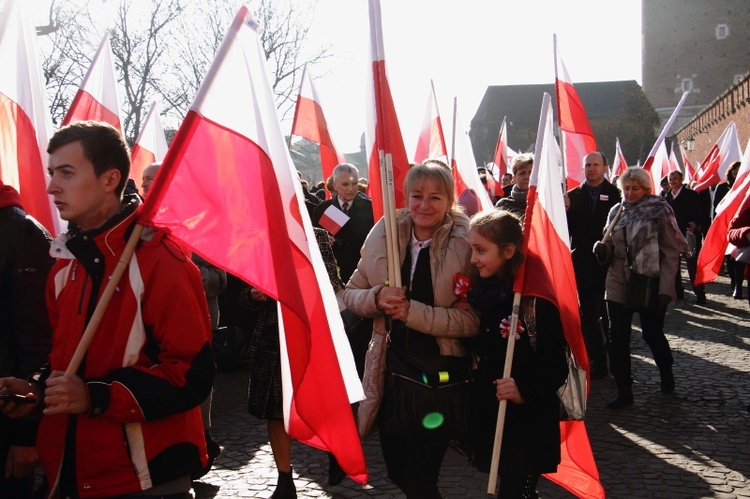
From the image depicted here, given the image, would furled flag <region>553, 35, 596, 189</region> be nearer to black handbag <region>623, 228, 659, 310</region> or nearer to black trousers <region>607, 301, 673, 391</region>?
black handbag <region>623, 228, 659, 310</region>

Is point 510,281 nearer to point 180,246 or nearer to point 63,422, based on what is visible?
point 180,246

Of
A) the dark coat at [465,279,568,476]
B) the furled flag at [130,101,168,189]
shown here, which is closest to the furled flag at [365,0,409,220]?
the dark coat at [465,279,568,476]

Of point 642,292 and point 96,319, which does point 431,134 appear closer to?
point 642,292

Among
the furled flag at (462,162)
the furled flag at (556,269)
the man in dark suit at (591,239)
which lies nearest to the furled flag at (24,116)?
the furled flag at (556,269)

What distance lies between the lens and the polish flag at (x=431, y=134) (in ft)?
29.6

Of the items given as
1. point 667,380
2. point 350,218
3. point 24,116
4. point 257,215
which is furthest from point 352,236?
point 257,215

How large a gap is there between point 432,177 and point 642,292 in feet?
11.2

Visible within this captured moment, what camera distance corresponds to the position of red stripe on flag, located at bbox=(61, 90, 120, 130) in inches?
229

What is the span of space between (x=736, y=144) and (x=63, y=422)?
1418cm

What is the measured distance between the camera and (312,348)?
2.70 meters

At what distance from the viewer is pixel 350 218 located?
23.3 ft

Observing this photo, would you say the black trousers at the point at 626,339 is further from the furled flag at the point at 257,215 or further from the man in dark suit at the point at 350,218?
the furled flag at the point at 257,215

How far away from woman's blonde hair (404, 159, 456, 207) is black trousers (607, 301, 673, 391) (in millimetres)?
3239

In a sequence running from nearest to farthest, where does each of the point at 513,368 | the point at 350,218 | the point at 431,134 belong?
the point at 513,368 < the point at 350,218 < the point at 431,134
